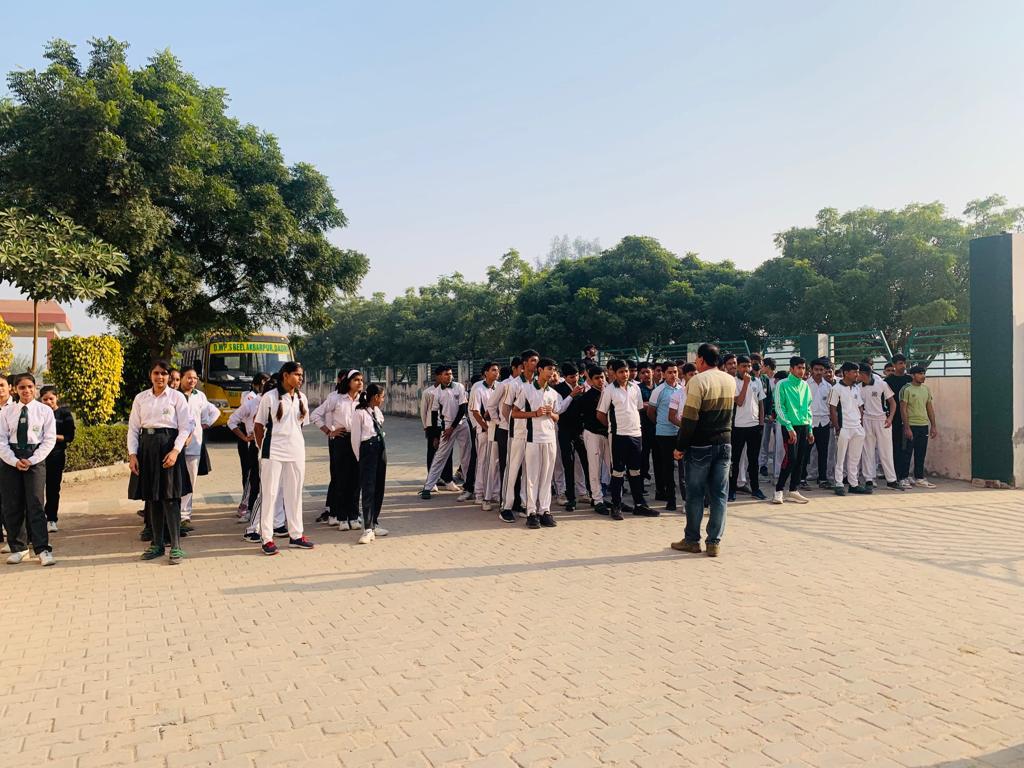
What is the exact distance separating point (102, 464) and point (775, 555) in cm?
1145

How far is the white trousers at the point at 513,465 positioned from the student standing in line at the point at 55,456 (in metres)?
4.71

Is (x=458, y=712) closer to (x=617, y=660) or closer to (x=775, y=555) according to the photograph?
(x=617, y=660)

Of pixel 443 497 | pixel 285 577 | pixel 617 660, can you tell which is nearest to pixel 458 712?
pixel 617 660

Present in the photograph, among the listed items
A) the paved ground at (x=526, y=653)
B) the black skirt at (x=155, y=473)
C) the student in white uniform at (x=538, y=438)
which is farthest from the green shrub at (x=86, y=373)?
the student in white uniform at (x=538, y=438)

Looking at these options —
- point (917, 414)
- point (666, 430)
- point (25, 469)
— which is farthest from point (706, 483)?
point (25, 469)

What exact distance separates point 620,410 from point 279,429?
381 centimetres

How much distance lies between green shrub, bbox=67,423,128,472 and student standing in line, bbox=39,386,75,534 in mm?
4218

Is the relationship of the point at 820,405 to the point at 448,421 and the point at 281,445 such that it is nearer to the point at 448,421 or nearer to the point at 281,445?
the point at 448,421

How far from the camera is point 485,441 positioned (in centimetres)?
1018

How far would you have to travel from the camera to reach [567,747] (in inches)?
132

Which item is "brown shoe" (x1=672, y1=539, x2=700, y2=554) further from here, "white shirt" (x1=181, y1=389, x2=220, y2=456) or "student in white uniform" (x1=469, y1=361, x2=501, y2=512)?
"white shirt" (x1=181, y1=389, x2=220, y2=456)

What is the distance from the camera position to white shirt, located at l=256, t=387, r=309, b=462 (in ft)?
23.6

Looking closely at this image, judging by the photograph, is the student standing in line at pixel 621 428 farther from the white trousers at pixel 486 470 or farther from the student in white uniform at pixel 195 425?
the student in white uniform at pixel 195 425

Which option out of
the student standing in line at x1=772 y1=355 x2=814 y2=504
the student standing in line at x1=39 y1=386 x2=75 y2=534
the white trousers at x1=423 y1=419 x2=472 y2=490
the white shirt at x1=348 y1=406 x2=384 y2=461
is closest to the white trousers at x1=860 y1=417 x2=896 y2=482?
the student standing in line at x1=772 y1=355 x2=814 y2=504
